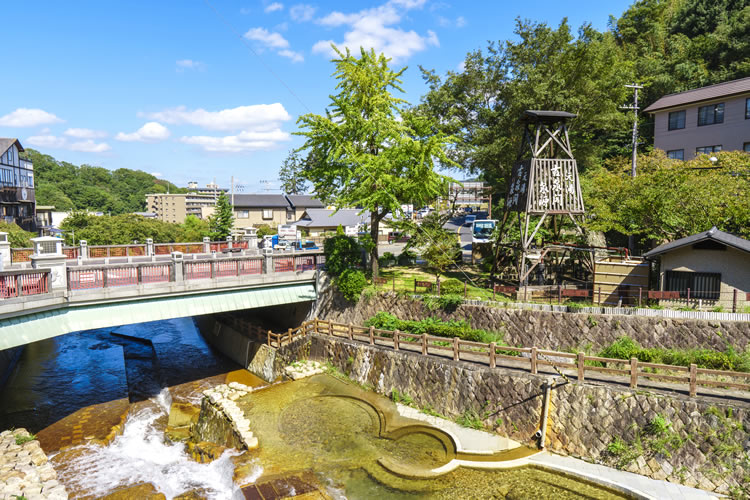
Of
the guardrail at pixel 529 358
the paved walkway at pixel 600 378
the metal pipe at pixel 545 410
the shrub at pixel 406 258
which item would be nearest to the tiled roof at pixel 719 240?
the guardrail at pixel 529 358

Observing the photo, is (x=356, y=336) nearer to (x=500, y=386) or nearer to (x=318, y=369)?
(x=318, y=369)

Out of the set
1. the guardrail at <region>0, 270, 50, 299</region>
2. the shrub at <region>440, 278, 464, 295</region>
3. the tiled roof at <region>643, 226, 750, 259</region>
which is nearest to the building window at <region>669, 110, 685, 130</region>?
the tiled roof at <region>643, 226, 750, 259</region>

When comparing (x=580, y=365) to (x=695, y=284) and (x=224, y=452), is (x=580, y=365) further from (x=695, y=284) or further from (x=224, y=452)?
(x=224, y=452)

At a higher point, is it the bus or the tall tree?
the tall tree

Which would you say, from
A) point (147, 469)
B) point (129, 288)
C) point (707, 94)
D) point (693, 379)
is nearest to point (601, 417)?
point (693, 379)

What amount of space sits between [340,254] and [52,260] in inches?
513

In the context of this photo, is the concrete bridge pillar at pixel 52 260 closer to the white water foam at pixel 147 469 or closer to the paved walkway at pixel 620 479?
the white water foam at pixel 147 469

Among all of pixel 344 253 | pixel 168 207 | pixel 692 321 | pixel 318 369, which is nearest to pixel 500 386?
pixel 692 321

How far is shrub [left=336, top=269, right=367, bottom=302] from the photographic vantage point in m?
23.1

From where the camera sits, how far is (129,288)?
18078 mm

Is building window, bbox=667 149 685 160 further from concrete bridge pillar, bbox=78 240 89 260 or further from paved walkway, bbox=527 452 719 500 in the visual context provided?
concrete bridge pillar, bbox=78 240 89 260

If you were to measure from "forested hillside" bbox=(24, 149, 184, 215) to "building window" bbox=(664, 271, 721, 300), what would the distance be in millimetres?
107880

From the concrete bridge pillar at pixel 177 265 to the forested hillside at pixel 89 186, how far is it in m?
92.2

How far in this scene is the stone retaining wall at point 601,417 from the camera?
11938mm
